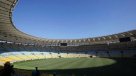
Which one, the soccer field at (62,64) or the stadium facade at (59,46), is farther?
the stadium facade at (59,46)

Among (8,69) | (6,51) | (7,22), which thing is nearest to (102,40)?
(6,51)

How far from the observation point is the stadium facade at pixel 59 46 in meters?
55.8

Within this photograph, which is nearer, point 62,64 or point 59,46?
point 62,64

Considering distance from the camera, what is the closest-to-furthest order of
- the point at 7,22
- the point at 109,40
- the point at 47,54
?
the point at 7,22 < the point at 109,40 < the point at 47,54

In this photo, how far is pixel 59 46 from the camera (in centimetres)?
8638

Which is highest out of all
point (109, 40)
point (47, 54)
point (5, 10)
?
point (5, 10)

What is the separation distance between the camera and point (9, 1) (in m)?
27.7

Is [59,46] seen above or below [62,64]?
above

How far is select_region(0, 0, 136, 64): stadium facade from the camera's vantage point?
183 feet

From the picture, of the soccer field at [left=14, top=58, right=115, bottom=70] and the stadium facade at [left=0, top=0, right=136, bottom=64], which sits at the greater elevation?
the stadium facade at [left=0, top=0, right=136, bottom=64]

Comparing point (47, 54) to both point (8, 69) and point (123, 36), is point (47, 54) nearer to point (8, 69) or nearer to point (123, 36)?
point (123, 36)

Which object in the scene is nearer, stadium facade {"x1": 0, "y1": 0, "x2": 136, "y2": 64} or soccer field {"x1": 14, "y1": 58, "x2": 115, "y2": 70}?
soccer field {"x1": 14, "y1": 58, "x2": 115, "y2": 70}

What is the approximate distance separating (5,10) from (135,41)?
41.8 metres

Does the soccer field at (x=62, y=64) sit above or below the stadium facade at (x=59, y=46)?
below
